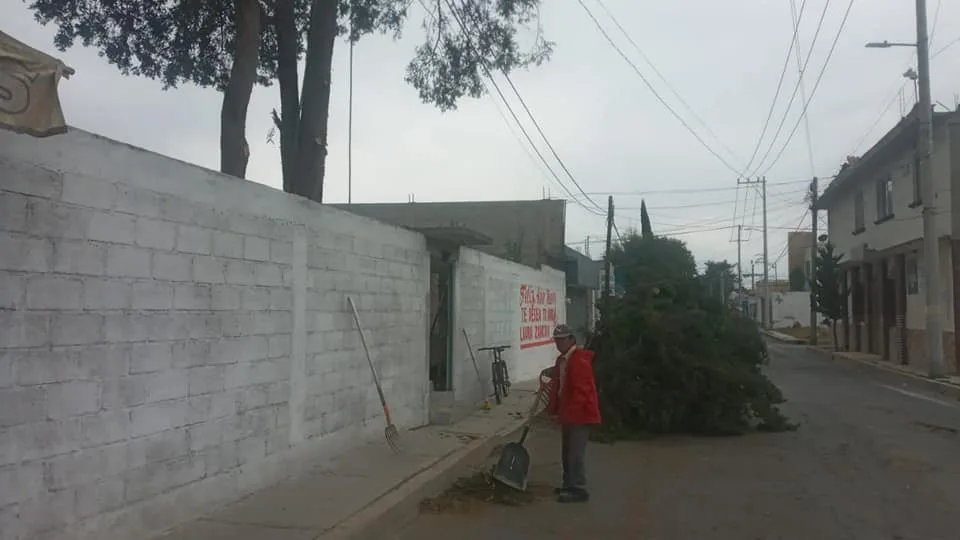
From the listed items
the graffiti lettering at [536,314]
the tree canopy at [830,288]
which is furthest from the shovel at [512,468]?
the tree canopy at [830,288]

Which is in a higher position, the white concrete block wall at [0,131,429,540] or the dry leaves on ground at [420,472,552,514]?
the white concrete block wall at [0,131,429,540]

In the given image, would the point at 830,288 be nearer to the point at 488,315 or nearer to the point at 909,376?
the point at 909,376

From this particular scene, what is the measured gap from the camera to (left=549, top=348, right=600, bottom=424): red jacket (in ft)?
27.5

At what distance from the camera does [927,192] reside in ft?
71.2

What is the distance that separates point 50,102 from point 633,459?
8.38m

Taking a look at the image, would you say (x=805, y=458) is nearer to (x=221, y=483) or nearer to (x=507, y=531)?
(x=507, y=531)

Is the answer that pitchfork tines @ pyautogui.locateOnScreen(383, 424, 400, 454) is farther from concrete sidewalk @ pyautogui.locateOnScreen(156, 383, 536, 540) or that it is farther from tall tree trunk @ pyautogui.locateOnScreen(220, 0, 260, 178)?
tall tree trunk @ pyautogui.locateOnScreen(220, 0, 260, 178)

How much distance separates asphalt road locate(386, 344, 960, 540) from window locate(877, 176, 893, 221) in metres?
17.0

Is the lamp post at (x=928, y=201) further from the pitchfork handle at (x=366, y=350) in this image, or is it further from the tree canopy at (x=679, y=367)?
the pitchfork handle at (x=366, y=350)

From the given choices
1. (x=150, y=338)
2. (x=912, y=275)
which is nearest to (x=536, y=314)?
(x=912, y=275)

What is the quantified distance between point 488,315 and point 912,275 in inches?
667

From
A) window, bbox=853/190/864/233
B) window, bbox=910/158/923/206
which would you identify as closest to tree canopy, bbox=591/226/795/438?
window, bbox=910/158/923/206

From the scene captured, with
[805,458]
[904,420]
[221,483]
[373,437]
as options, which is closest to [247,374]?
[221,483]

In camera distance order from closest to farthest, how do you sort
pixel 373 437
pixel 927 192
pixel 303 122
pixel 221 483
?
pixel 221 483 < pixel 373 437 < pixel 303 122 < pixel 927 192
